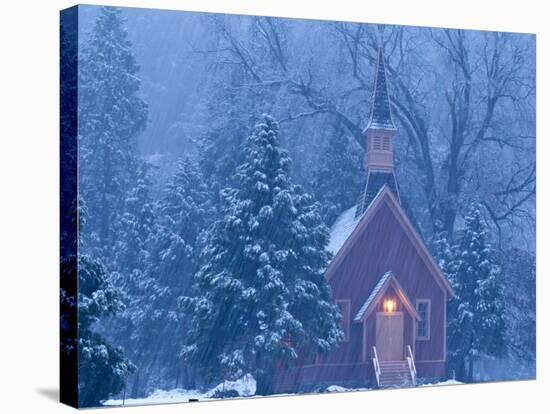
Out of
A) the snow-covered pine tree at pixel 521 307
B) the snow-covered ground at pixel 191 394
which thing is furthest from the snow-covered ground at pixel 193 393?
the snow-covered pine tree at pixel 521 307

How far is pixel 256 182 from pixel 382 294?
306cm

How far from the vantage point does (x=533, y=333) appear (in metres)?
26.8

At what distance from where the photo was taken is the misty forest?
73.4ft

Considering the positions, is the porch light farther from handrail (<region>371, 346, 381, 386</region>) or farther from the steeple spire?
the steeple spire

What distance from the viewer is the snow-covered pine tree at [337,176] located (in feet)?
79.6

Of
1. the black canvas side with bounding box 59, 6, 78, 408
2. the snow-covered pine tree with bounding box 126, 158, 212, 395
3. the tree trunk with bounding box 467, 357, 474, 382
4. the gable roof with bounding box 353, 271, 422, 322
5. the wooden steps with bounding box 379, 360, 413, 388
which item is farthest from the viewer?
the tree trunk with bounding box 467, 357, 474, 382

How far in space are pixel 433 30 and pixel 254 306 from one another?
Result: 6.13 metres

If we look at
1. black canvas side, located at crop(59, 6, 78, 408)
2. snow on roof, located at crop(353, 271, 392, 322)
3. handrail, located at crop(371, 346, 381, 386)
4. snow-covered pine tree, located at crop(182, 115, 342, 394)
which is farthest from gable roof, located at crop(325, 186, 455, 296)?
black canvas side, located at crop(59, 6, 78, 408)

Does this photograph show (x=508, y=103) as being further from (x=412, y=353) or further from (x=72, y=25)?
(x=72, y=25)

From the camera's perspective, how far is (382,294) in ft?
80.7

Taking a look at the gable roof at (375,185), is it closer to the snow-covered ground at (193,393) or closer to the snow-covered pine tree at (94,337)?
the snow-covered ground at (193,393)

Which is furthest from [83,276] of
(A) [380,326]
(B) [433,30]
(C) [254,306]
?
(B) [433,30]

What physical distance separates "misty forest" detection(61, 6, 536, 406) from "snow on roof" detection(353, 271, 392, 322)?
46 centimetres

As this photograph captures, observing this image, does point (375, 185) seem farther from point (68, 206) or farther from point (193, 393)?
point (68, 206)
